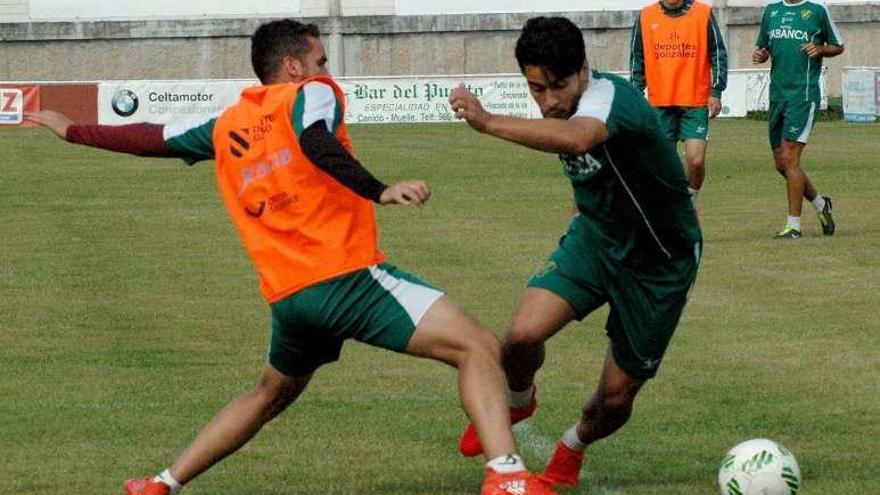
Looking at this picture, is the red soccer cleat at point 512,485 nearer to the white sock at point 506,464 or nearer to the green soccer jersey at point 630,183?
the white sock at point 506,464

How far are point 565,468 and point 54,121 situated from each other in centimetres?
235

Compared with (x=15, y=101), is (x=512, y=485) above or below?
above

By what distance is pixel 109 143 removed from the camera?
6.82 meters

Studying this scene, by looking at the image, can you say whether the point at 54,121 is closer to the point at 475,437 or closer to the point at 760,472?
the point at 475,437

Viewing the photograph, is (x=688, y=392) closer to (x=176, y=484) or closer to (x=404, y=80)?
(x=176, y=484)

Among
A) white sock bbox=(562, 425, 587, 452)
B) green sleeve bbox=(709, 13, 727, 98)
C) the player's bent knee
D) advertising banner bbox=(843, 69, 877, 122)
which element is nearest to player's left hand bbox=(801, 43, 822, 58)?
green sleeve bbox=(709, 13, 727, 98)

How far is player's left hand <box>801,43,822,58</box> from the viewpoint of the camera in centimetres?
1652

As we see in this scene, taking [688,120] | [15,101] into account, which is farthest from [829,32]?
[15,101]

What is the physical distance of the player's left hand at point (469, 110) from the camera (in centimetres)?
612

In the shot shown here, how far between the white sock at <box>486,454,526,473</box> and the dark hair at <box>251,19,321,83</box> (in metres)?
1.56

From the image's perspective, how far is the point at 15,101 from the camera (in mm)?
40188

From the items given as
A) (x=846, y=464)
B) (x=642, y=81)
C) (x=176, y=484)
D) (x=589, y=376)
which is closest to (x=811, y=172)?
(x=642, y=81)

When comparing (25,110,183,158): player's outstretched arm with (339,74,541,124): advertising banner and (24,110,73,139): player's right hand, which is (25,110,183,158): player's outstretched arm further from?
(339,74,541,124): advertising banner

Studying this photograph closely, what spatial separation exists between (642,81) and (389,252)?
2625 mm
